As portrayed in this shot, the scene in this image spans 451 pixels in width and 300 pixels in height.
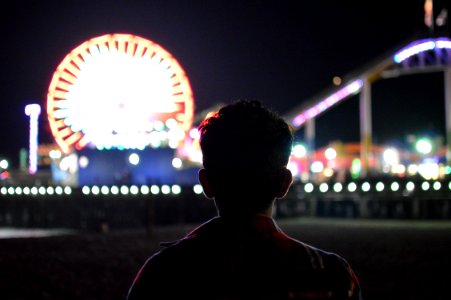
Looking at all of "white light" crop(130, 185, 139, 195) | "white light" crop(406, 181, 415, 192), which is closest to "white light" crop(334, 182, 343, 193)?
"white light" crop(406, 181, 415, 192)

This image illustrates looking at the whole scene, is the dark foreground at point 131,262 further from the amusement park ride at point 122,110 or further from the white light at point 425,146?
the white light at point 425,146

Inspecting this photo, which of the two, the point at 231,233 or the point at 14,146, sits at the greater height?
the point at 14,146

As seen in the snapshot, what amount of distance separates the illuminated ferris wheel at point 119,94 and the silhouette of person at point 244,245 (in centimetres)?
2771

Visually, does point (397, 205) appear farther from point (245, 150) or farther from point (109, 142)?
point (245, 150)

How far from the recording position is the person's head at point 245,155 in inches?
73.3

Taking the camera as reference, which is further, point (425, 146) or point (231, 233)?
point (425, 146)

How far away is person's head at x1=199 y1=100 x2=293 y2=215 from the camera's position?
6.11 feet

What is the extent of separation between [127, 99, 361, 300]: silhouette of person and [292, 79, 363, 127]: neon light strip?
39160 mm

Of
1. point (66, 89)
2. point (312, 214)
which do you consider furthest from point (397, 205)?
point (66, 89)

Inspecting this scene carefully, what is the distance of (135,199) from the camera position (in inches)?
843

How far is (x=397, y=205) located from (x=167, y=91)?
1155 centimetres

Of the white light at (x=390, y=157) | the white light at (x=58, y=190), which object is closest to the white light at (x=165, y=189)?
the white light at (x=58, y=190)

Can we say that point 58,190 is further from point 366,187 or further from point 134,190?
point 366,187

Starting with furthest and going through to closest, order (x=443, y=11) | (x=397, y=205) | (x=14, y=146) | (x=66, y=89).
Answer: (x=14, y=146) → (x=443, y=11) → (x=66, y=89) → (x=397, y=205)
